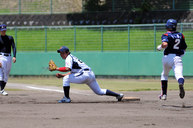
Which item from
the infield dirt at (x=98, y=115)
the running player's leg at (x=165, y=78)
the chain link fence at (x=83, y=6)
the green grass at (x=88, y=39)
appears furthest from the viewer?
the chain link fence at (x=83, y=6)

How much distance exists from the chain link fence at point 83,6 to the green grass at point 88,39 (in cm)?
584

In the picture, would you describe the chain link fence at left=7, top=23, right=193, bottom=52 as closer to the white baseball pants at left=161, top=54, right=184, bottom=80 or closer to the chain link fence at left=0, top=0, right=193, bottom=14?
the chain link fence at left=0, top=0, right=193, bottom=14

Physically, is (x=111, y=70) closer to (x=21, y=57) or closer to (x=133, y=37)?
(x=133, y=37)

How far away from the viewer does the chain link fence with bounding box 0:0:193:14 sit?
2955 centimetres

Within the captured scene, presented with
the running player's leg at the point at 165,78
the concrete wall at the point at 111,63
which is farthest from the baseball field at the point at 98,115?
the concrete wall at the point at 111,63

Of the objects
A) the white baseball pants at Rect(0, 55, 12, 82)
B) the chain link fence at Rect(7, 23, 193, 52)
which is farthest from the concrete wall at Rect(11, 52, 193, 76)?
the white baseball pants at Rect(0, 55, 12, 82)

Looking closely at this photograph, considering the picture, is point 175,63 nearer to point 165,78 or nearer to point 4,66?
point 165,78

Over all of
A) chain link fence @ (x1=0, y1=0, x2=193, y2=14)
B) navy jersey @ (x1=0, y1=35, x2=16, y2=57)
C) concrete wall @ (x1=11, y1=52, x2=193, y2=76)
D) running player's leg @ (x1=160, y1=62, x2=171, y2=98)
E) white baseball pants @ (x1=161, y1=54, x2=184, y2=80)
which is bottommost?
concrete wall @ (x1=11, y1=52, x2=193, y2=76)

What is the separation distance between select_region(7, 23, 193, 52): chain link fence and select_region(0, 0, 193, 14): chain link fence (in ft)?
19.1

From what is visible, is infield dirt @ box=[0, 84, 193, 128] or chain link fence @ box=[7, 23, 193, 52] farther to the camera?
chain link fence @ box=[7, 23, 193, 52]

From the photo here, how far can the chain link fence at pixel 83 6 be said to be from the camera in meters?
29.5

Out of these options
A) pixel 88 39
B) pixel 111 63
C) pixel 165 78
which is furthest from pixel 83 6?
pixel 165 78

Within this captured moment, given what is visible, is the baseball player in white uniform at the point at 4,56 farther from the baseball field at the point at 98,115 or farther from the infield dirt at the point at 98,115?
the baseball field at the point at 98,115

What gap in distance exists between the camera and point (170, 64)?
36.3ft
